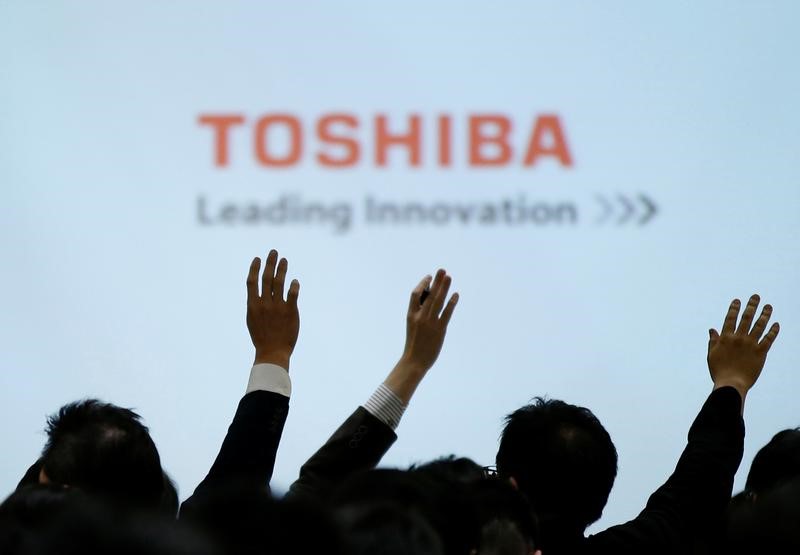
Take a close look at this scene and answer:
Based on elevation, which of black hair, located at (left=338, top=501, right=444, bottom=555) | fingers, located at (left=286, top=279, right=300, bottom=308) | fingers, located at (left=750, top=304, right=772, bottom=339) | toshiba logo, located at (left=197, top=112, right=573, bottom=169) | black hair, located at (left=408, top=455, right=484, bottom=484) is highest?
toshiba logo, located at (left=197, top=112, right=573, bottom=169)

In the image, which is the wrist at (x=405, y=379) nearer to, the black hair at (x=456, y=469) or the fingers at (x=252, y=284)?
the black hair at (x=456, y=469)

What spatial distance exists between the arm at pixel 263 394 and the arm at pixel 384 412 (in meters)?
0.07

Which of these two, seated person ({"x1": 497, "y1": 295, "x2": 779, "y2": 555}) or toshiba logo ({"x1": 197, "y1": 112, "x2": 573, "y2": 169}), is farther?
toshiba logo ({"x1": 197, "y1": 112, "x2": 573, "y2": 169})

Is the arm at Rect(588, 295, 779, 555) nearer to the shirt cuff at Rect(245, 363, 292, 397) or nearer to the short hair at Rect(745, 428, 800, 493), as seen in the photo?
the short hair at Rect(745, 428, 800, 493)

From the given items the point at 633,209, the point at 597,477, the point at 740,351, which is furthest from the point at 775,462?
the point at 633,209

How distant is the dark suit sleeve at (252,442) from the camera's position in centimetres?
180

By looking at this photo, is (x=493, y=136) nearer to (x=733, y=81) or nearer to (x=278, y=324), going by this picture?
(x=733, y=81)

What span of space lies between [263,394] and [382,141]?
1629 millimetres

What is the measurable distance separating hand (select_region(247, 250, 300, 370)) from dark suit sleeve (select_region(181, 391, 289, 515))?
0.49 ft

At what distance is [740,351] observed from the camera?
2.16 metres

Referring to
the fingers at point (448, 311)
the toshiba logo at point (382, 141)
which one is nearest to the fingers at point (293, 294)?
the fingers at point (448, 311)

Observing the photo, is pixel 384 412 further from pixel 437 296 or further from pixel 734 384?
pixel 734 384

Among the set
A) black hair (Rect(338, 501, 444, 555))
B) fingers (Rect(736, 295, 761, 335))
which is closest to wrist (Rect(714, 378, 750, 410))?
fingers (Rect(736, 295, 761, 335))

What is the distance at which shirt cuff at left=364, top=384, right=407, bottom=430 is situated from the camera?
6.34 ft
